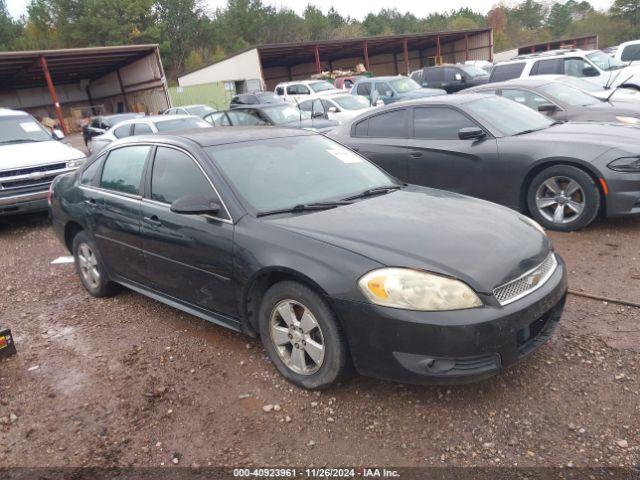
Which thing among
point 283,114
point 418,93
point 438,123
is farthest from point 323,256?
point 418,93

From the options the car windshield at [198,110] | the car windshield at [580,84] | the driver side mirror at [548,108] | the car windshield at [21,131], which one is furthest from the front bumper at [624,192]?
the car windshield at [198,110]

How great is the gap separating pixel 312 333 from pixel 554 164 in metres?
3.76

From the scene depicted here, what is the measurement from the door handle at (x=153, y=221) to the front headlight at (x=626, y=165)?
4293mm

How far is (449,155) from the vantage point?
19.7 feet

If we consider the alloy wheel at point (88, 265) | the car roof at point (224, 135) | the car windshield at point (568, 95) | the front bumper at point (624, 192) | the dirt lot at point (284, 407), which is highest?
the car roof at point (224, 135)

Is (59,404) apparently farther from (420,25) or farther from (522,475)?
(420,25)

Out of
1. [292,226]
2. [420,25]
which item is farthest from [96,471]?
[420,25]

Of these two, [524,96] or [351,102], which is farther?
[351,102]

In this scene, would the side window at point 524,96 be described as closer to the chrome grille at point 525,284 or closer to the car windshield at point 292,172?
the car windshield at point 292,172

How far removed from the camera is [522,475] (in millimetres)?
2305

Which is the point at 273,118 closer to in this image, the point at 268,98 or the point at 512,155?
the point at 512,155

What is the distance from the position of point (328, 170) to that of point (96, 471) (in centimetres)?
239

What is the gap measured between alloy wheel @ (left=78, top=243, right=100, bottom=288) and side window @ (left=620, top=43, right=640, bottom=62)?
1774 cm

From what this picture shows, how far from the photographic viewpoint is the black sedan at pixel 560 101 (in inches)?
296
